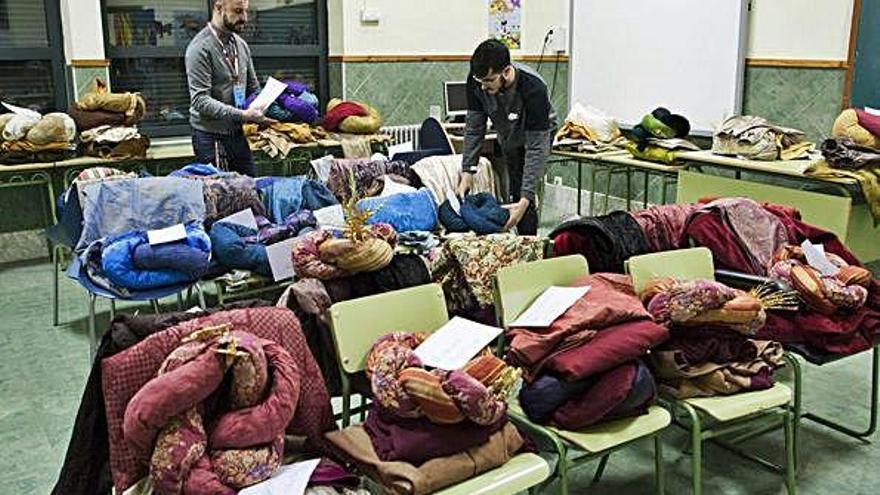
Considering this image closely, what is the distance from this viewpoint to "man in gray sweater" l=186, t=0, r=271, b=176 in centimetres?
425

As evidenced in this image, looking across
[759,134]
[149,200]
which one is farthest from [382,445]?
[759,134]

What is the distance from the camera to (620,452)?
2.86m

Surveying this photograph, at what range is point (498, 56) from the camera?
Answer: 11.2ft

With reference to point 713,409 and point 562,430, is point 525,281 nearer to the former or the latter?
point 562,430

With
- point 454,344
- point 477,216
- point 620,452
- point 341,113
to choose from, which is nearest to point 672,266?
point 620,452

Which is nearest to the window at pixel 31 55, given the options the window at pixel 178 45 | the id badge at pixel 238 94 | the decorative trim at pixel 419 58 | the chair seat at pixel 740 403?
the window at pixel 178 45

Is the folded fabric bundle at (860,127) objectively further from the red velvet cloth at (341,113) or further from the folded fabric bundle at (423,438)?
the folded fabric bundle at (423,438)

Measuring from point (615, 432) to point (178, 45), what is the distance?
4980mm

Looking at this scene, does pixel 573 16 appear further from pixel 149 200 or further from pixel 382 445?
pixel 382 445

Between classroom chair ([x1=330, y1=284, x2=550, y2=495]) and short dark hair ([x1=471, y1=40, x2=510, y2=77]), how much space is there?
1.38 metres

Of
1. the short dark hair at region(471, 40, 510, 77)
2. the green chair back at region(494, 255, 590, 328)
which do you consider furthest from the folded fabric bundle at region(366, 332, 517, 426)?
the short dark hair at region(471, 40, 510, 77)

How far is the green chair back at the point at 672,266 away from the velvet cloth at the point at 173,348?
1.08 m

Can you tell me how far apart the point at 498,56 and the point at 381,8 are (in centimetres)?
332

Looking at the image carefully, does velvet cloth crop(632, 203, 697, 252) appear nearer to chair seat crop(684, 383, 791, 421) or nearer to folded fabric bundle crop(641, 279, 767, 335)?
folded fabric bundle crop(641, 279, 767, 335)
